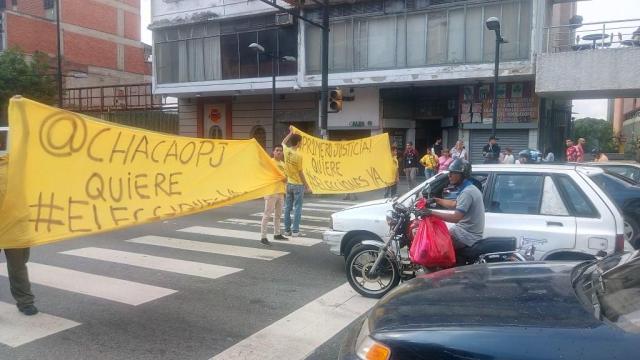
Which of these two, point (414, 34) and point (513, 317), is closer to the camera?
point (513, 317)

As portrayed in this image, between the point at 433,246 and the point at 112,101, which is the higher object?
the point at 112,101

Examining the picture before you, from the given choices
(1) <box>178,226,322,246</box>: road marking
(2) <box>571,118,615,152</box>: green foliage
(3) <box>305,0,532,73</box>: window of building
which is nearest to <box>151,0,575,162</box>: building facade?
(3) <box>305,0,532,73</box>: window of building

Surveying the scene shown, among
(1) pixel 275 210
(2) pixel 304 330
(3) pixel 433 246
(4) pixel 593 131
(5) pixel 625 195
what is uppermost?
(4) pixel 593 131

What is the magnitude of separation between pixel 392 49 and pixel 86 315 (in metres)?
18.0

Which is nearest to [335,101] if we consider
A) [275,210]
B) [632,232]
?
[275,210]

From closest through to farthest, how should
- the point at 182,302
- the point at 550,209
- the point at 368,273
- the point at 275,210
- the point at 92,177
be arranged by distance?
1. the point at 92,177
2. the point at 550,209
3. the point at 182,302
4. the point at 368,273
5. the point at 275,210

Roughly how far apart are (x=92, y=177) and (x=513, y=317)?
4277 mm

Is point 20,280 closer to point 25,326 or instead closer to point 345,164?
point 25,326

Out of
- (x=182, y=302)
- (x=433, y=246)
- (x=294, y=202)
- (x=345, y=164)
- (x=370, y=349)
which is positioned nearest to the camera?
(x=370, y=349)

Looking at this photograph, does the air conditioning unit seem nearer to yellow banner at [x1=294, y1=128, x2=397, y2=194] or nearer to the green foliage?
yellow banner at [x1=294, y1=128, x2=397, y2=194]

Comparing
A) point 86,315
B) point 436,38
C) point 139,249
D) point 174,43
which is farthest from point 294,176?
point 174,43

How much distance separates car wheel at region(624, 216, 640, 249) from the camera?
8.23 m

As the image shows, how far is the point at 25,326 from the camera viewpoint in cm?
516

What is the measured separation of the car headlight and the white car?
3483 mm
